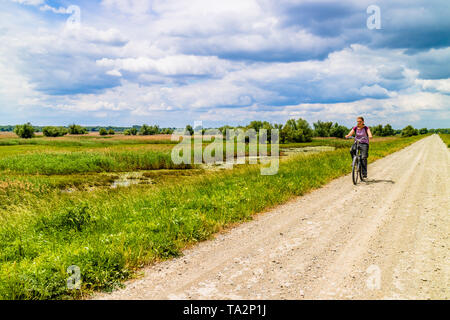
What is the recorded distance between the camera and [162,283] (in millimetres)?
4387

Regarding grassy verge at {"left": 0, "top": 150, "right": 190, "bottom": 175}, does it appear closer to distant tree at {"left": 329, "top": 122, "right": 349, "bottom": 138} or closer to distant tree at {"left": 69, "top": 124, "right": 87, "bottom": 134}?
distant tree at {"left": 69, "top": 124, "right": 87, "bottom": 134}

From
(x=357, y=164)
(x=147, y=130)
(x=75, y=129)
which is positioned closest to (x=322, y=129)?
(x=147, y=130)

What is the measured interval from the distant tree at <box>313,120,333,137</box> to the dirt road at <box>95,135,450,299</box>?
481 ft

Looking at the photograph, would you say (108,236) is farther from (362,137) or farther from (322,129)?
(322,129)

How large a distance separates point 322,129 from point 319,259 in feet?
506

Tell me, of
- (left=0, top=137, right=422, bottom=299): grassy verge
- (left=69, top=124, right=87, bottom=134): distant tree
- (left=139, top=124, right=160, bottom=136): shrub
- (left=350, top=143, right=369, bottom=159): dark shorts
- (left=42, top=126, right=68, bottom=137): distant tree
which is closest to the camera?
(left=0, top=137, right=422, bottom=299): grassy verge

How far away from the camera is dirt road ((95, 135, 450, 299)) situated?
159 inches

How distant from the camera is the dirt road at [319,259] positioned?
4.05 metres

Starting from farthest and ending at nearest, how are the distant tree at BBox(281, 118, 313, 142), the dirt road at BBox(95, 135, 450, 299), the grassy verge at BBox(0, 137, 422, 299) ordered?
the distant tree at BBox(281, 118, 313, 142) → the grassy verge at BBox(0, 137, 422, 299) → the dirt road at BBox(95, 135, 450, 299)

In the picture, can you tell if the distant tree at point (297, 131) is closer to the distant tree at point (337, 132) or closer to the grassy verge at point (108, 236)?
the distant tree at point (337, 132)

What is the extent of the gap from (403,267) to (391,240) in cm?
143

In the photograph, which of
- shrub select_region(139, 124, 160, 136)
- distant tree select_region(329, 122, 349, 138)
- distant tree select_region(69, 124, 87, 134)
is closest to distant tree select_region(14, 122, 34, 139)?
distant tree select_region(69, 124, 87, 134)

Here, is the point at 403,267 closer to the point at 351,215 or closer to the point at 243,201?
the point at 351,215
